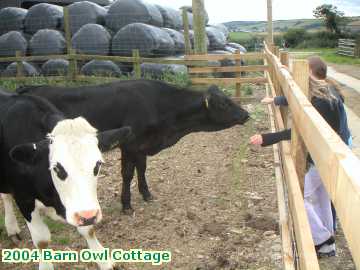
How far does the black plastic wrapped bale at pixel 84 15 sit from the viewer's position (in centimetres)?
1264

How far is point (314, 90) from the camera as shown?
3584mm

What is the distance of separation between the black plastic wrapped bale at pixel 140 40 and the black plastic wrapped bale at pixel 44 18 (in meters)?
2.26

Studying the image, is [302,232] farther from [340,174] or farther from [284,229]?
[284,229]

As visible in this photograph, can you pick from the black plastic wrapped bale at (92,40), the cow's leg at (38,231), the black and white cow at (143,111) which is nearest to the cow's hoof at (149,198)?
the black and white cow at (143,111)

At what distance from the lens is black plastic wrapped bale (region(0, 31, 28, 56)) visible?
12430mm

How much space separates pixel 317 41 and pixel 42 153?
4654 cm

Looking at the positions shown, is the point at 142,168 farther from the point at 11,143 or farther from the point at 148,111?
the point at 11,143

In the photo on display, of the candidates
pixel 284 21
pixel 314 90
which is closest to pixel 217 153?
pixel 314 90

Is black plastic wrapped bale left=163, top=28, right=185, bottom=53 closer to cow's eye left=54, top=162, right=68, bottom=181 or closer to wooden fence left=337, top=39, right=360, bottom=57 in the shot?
cow's eye left=54, top=162, right=68, bottom=181

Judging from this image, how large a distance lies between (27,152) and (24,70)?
966cm

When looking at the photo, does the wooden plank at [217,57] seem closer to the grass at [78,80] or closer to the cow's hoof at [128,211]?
the grass at [78,80]

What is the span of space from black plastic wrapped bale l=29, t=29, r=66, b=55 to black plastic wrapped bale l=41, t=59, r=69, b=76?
31 cm

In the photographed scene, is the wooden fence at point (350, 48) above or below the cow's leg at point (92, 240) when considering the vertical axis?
above

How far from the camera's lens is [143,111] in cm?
541
